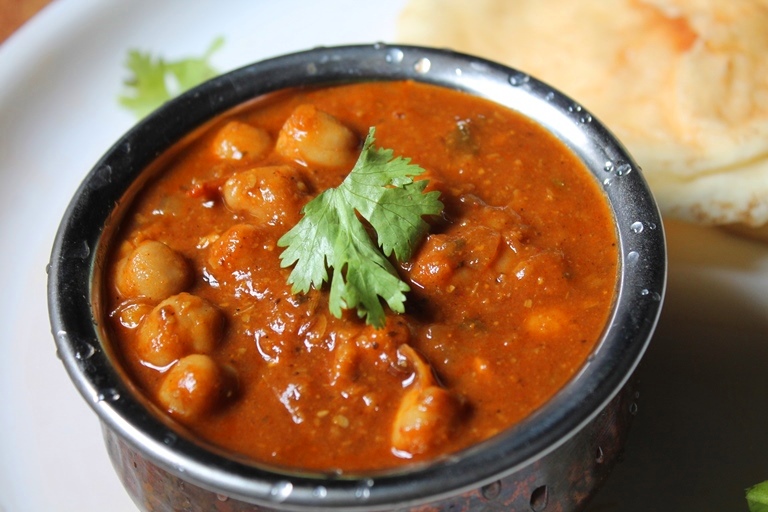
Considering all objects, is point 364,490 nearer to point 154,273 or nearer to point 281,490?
point 281,490

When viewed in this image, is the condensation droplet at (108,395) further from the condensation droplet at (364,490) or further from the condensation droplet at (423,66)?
the condensation droplet at (423,66)

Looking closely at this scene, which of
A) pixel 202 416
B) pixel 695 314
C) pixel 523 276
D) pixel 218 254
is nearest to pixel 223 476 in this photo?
pixel 202 416

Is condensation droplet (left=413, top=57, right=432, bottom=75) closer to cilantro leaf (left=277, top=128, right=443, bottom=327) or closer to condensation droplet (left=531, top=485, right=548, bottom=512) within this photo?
cilantro leaf (left=277, top=128, right=443, bottom=327)

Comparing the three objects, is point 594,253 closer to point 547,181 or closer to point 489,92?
point 547,181

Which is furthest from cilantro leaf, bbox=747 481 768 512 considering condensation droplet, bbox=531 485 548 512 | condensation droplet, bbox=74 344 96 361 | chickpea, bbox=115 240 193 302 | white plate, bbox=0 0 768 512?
condensation droplet, bbox=74 344 96 361

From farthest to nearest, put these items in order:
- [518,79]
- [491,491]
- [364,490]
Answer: [518,79], [491,491], [364,490]

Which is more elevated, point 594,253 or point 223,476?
point 594,253

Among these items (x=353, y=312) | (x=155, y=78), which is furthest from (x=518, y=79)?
(x=155, y=78)
